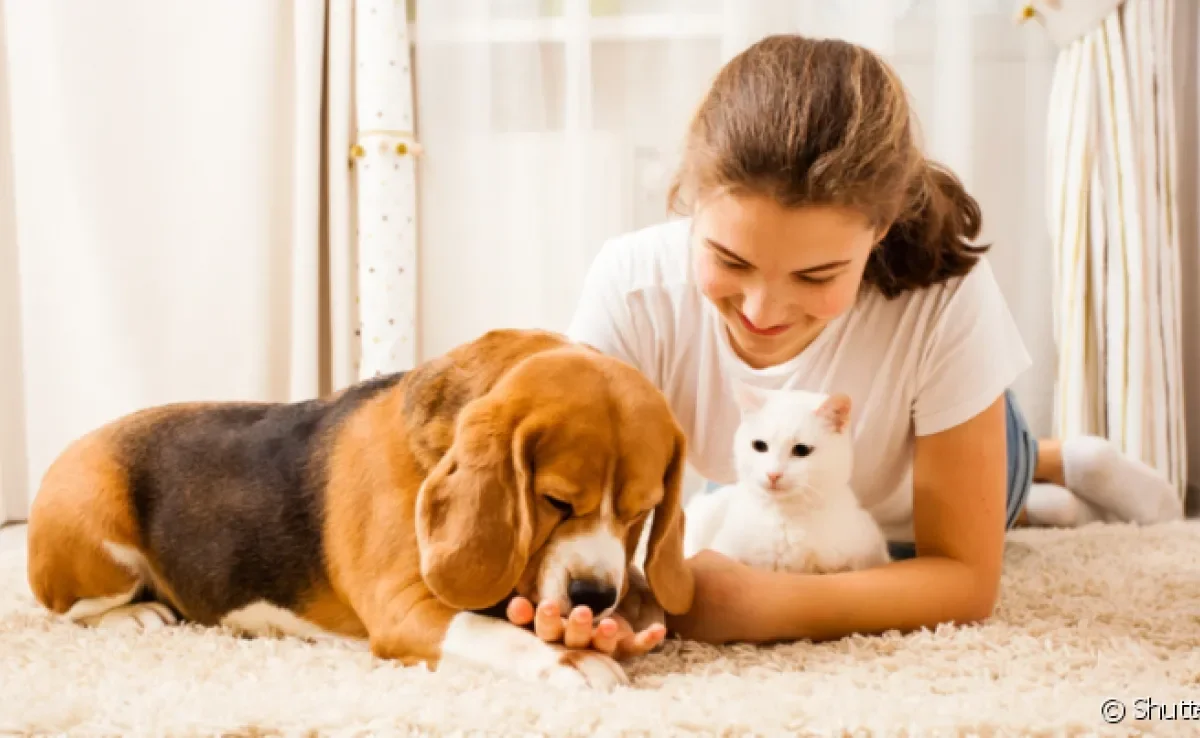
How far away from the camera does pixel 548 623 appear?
3.74 feet

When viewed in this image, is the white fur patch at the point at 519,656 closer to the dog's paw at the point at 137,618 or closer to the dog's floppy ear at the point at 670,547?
the dog's floppy ear at the point at 670,547

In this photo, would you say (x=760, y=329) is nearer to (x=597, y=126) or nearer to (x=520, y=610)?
(x=520, y=610)

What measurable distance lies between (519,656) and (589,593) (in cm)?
10

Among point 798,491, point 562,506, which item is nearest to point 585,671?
point 562,506

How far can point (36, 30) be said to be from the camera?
9.30ft

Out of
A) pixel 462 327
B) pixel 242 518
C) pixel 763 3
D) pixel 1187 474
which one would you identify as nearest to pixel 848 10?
pixel 763 3

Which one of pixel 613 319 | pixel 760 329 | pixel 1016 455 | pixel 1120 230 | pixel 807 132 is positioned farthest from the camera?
pixel 1120 230


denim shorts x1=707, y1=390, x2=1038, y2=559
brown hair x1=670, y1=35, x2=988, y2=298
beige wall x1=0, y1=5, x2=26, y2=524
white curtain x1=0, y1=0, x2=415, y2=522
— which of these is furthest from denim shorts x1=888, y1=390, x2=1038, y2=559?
beige wall x1=0, y1=5, x2=26, y2=524

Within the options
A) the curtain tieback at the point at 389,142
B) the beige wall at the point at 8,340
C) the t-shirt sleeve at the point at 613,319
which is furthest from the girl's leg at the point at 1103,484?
the beige wall at the point at 8,340

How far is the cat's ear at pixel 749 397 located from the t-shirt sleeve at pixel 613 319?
0.68 ft

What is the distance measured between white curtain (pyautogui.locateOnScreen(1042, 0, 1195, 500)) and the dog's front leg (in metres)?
2.08

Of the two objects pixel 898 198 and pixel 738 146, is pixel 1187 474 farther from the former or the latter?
pixel 738 146

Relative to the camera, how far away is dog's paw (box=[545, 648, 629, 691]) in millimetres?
→ 1104

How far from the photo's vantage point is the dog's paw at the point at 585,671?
110 centimetres
